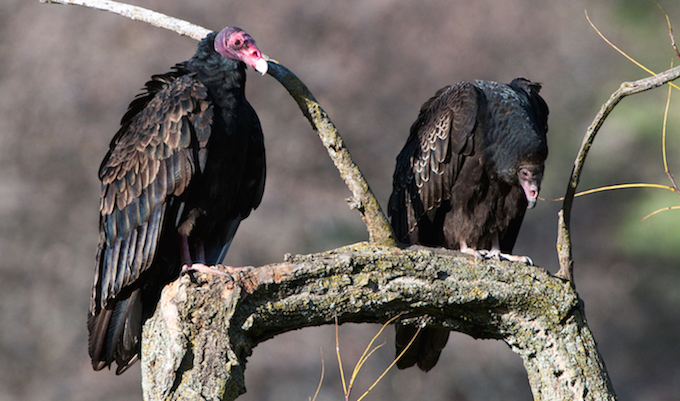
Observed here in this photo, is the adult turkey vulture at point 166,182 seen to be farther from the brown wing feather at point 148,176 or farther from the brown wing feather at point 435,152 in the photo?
the brown wing feather at point 435,152

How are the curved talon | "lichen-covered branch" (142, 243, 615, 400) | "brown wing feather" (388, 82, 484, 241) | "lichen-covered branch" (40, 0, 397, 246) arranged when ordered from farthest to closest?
"brown wing feather" (388, 82, 484, 241), "lichen-covered branch" (40, 0, 397, 246), the curved talon, "lichen-covered branch" (142, 243, 615, 400)

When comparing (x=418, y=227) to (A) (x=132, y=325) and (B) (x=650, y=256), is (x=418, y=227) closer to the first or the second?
(A) (x=132, y=325)

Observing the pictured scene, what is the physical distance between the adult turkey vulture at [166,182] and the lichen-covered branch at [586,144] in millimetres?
1329

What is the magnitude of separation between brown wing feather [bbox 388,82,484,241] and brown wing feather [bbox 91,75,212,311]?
1259 millimetres

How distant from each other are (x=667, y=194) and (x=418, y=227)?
19.1ft

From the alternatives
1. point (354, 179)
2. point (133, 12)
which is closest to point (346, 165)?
point (354, 179)

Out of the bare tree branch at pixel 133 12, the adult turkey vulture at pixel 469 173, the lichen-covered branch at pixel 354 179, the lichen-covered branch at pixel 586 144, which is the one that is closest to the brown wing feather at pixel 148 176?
the bare tree branch at pixel 133 12

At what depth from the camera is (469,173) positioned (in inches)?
150

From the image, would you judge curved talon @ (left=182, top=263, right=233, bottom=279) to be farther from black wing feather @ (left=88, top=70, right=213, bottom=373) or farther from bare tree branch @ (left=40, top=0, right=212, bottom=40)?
bare tree branch @ (left=40, top=0, right=212, bottom=40)

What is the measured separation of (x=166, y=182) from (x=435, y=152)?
4.64 feet

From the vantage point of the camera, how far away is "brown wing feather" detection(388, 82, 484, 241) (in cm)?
380

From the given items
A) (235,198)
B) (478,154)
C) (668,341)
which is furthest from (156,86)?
(668,341)

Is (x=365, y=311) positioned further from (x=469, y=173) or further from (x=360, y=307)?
(x=469, y=173)

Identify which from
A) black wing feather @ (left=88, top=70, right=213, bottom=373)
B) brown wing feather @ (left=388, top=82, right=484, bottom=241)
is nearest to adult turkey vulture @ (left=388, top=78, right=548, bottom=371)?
brown wing feather @ (left=388, top=82, right=484, bottom=241)
